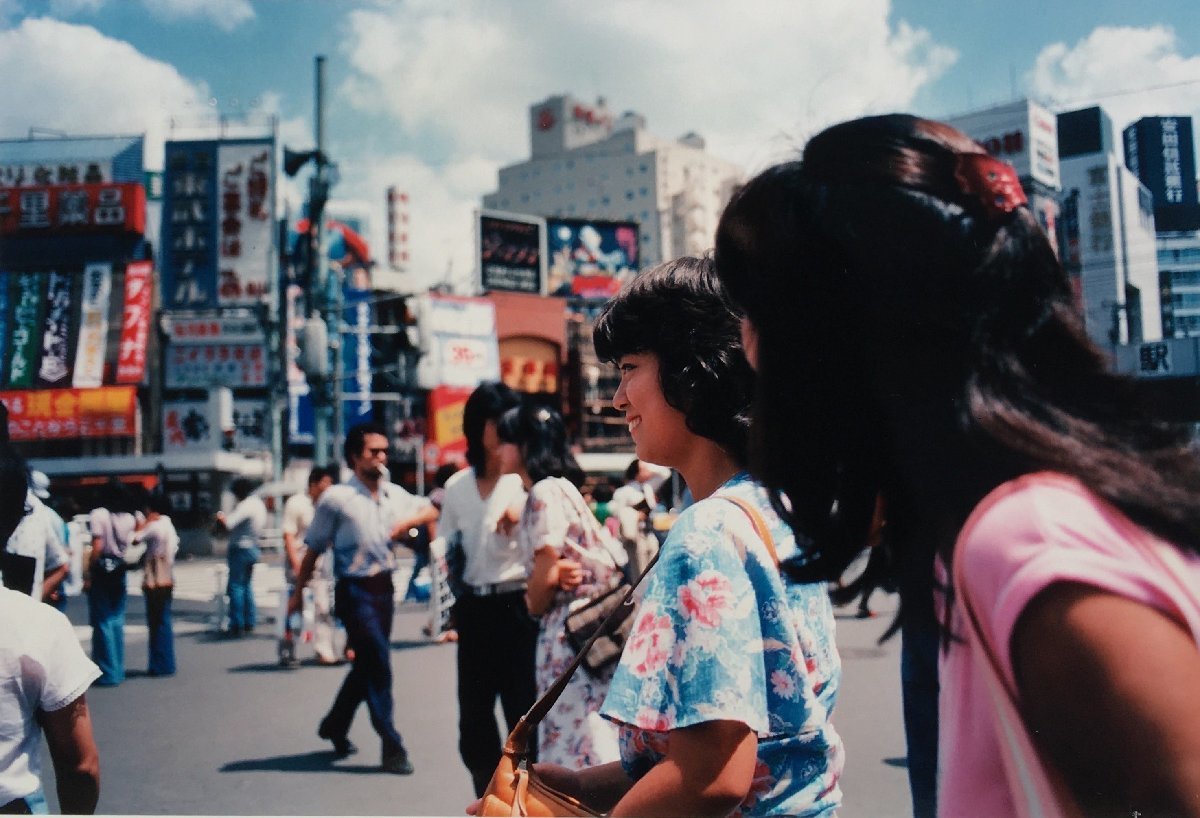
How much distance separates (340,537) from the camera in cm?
533

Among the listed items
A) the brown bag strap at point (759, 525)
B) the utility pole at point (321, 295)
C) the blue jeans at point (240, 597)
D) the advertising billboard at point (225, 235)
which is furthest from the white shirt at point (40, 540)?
the advertising billboard at point (225, 235)

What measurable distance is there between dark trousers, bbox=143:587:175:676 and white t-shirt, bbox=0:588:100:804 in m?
6.21

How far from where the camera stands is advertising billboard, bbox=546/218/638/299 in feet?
138

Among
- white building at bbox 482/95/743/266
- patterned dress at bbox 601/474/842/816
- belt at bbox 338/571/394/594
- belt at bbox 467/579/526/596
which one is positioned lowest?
belt at bbox 338/571/394/594

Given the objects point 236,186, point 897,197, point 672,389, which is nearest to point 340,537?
point 672,389

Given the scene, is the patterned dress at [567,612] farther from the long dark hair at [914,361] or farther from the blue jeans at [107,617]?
the blue jeans at [107,617]

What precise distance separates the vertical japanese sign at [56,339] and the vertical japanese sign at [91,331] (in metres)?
0.18

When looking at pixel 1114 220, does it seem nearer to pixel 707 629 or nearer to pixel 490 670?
pixel 490 670

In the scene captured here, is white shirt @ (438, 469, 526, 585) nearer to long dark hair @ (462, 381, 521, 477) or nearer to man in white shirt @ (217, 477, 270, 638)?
long dark hair @ (462, 381, 521, 477)

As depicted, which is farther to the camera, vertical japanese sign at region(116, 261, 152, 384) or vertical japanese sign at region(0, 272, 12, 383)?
vertical japanese sign at region(116, 261, 152, 384)

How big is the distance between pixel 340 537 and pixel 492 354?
31.5 m

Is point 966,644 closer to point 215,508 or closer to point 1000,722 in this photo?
point 1000,722

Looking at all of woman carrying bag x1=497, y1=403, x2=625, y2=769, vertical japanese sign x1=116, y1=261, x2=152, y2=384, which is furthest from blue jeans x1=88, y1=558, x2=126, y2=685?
woman carrying bag x1=497, y1=403, x2=625, y2=769

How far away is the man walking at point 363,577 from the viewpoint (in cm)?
507
